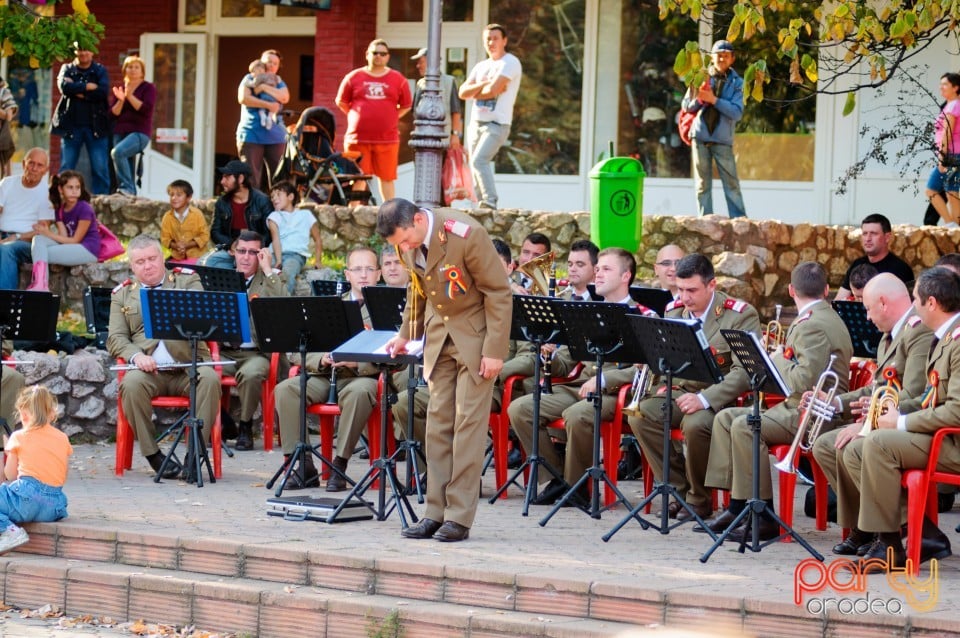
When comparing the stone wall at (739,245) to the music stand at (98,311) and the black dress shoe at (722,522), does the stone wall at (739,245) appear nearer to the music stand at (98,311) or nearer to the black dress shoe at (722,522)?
the music stand at (98,311)

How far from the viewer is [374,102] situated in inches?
651

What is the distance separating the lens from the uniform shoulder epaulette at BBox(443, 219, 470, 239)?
8.11m

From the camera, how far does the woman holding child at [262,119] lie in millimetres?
16578

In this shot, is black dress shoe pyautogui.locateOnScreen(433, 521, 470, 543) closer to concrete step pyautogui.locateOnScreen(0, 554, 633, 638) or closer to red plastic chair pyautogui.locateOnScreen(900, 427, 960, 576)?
concrete step pyautogui.locateOnScreen(0, 554, 633, 638)

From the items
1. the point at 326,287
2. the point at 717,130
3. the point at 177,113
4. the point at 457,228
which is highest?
the point at 177,113

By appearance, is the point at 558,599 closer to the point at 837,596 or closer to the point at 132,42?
the point at 837,596

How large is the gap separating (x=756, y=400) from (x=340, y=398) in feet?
10.3

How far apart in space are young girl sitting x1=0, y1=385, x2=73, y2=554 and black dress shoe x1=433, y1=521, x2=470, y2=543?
208cm

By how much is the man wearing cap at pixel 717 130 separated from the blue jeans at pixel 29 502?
26.1 ft

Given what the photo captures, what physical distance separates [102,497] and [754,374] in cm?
405

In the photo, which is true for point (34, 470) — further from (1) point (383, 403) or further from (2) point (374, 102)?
(2) point (374, 102)

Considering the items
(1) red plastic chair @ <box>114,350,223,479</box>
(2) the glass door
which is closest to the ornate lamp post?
(1) red plastic chair @ <box>114,350,223,479</box>

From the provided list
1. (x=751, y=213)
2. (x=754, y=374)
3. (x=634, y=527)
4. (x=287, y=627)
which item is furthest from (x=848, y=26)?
(x=751, y=213)

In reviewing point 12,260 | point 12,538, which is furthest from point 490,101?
point 12,538
